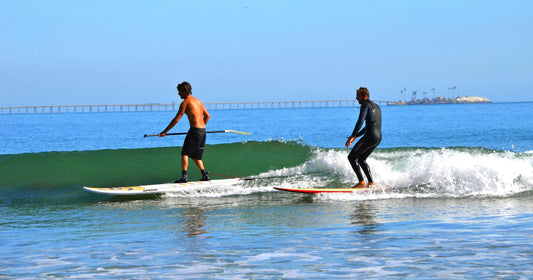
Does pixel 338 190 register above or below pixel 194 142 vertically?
below

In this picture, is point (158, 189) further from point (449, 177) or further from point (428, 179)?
point (449, 177)

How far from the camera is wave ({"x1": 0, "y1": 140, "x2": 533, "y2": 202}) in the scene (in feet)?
35.0

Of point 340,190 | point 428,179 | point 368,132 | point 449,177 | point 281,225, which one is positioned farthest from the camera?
point 428,179

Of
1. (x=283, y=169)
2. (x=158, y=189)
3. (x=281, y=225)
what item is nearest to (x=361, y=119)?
(x=281, y=225)

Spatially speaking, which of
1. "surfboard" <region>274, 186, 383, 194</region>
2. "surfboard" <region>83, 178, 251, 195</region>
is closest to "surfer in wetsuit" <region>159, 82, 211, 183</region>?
"surfboard" <region>83, 178, 251, 195</region>

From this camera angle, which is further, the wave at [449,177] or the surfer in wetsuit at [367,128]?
the wave at [449,177]

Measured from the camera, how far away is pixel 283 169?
1372 centimetres

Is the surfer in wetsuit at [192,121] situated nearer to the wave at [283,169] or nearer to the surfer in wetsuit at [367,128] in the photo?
the wave at [283,169]

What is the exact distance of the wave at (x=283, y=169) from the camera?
10656mm

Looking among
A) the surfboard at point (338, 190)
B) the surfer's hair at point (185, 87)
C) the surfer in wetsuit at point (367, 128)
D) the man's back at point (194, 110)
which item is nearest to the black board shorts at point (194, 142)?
the man's back at point (194, 110)

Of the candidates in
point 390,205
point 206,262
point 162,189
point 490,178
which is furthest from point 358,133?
point 206,262

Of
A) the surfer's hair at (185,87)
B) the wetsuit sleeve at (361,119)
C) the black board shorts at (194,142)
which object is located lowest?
the black board shorts at (194,142)

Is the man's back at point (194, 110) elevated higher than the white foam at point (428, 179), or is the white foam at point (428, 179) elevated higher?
the man's back at point (194, 110)

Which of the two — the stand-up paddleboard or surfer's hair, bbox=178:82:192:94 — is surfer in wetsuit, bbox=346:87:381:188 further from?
surfer's hair, bbox=178:82:192:94
